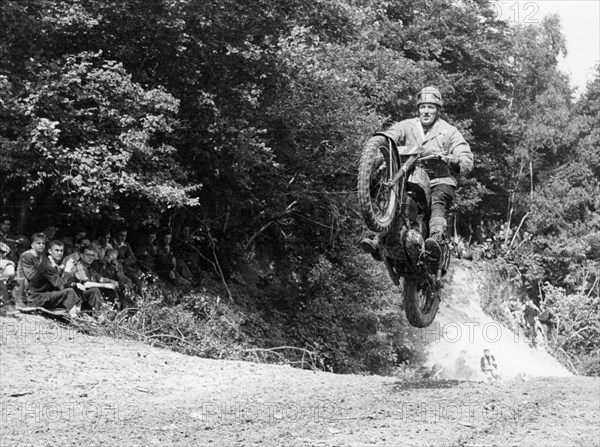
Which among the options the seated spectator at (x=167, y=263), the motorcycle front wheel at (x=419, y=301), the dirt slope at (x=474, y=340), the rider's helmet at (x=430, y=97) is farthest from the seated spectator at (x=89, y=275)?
the dirt slope at (x=474, y=340)

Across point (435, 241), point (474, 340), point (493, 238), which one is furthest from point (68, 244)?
point (493, 238)

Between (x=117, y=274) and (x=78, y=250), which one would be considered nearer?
(x=78, y=250)

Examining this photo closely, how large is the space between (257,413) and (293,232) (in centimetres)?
1375

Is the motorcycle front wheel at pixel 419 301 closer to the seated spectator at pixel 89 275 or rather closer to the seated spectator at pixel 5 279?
the seated spectator at pixel 89 275

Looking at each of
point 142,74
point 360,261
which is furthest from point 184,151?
point 360,261

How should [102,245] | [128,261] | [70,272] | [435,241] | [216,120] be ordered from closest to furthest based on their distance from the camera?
1. [435,241]
2. [70,272]
3. [102,245]
4. [128,261]
5. [216,120]

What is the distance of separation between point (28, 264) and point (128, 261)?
3117 millimetres

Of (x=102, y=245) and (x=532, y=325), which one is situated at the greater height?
(x=102, y=245)

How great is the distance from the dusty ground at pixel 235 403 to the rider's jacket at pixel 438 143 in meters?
2.91

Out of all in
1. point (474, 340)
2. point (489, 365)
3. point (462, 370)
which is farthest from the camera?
point (474, 340)

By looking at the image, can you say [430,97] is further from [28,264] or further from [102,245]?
[102,245]

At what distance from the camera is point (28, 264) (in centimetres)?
1533

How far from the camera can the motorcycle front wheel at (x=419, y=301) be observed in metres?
11.5

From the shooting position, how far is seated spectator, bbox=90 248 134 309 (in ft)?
55.3
